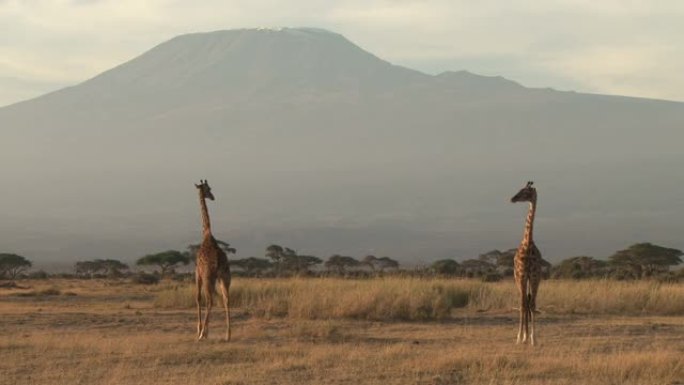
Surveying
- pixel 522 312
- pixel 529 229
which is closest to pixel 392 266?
pixel 529 229

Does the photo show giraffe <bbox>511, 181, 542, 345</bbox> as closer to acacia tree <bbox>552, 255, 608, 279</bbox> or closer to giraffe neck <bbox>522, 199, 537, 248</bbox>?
giraffe neck <bbox>522, 199, 537, 248</bbox>

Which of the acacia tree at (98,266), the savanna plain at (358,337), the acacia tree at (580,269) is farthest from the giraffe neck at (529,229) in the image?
the acacia tree at (98,266)

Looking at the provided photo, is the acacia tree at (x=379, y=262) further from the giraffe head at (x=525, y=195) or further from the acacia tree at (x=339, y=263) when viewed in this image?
the giraffe head at (x=525, y=195)

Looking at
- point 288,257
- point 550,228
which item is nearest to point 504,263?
point 288,257

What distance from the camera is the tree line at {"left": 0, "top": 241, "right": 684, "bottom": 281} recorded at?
43812mm

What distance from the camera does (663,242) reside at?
98.5m

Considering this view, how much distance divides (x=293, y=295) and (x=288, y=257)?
38999 mm

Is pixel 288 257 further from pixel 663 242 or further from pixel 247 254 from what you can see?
pixel 663 242

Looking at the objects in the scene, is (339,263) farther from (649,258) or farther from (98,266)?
(649,258)

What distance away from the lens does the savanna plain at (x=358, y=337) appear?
42.8ft

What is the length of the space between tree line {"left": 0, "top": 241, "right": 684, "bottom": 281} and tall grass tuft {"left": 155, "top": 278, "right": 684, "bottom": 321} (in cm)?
1418

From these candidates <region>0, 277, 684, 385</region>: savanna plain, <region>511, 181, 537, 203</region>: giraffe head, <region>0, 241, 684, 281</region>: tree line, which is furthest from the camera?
<region>0, 241, 684, 281</region>: tree line

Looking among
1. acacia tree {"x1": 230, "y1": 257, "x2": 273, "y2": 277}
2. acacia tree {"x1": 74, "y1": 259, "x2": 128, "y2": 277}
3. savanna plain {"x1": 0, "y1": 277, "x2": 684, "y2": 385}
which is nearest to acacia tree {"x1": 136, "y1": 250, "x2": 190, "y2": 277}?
acacia tree {"x1": 230, "y1": 257, "x2": 273, "y2": 277}

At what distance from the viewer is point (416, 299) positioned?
20984 millimetres
